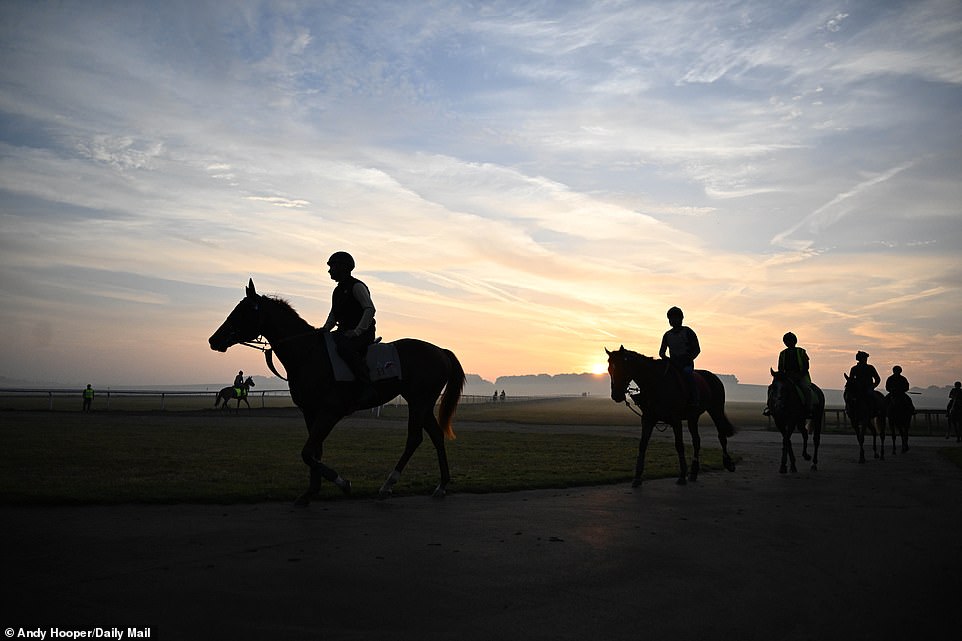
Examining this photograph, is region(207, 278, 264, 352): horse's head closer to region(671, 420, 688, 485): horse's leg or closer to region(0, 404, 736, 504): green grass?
region(0, 404, 736, 504): green grass

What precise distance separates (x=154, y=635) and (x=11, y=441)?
16750 millimetres

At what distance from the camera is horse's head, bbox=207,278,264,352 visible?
1005cm

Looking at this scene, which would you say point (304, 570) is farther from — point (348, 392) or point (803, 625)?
point (348, 392)

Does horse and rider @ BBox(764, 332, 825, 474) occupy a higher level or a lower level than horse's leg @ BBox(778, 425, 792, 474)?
higher

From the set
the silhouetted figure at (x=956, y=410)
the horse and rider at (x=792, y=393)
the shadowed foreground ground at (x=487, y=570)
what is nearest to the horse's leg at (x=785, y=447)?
the horse and rider at (x=792, y=393)

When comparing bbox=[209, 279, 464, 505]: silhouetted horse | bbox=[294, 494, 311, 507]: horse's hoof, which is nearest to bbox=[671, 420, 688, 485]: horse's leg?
bbox=[209, 279, 464, 505]: silhouetted horse

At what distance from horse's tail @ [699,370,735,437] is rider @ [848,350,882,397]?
556cm

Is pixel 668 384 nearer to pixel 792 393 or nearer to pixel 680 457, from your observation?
pixel 680 457

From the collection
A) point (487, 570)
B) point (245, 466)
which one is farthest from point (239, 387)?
point (487, 570)

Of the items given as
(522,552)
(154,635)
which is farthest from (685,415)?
(154,635)

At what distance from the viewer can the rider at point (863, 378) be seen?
1844cm

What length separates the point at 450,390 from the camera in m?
11.3

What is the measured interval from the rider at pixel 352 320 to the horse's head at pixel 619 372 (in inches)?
189

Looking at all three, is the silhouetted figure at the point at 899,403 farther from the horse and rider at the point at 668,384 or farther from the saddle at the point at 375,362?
the saddle at the point at 375,362
